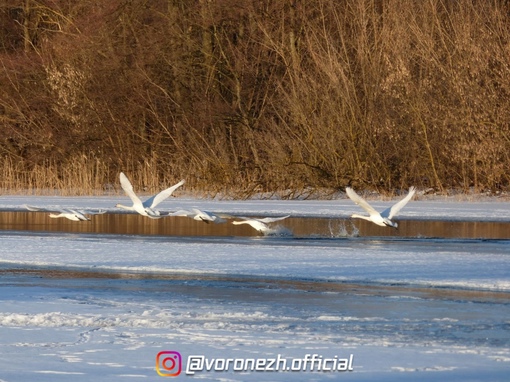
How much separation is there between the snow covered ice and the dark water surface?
1588 mm

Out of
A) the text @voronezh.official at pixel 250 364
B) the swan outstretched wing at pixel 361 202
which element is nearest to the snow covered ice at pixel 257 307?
the text @voronezh.official at pixel 250 364

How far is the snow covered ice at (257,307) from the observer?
6355mm

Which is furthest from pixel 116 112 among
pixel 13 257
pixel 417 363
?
pixel 417 363

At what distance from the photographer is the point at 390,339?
711cm

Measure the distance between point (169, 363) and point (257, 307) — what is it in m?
2.44

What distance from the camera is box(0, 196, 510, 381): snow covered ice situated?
6.36m

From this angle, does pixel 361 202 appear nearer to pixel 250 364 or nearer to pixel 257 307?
pixel 257 307

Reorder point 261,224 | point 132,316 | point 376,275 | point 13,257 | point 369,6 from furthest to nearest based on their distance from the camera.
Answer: point 369,6, point 261,224, point 13,257, point 376,275, point 132,316

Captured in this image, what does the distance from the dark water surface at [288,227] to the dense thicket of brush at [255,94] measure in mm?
5906

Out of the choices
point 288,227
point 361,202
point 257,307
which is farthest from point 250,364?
point 288,227

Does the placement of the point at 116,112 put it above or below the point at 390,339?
above

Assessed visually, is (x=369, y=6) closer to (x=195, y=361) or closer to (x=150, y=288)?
(x=150, y=288)

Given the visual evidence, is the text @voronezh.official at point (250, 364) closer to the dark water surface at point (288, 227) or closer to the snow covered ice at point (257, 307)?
the snow covered ice at point (257, 307)

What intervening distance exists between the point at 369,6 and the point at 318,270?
16559 mm
